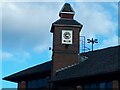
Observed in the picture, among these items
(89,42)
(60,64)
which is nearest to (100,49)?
(89,42)

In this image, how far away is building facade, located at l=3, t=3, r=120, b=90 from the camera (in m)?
31.3

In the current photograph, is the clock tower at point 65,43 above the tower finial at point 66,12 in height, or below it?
below

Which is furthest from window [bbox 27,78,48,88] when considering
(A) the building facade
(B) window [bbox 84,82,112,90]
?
(B) window [bbox 84,82,112,90]

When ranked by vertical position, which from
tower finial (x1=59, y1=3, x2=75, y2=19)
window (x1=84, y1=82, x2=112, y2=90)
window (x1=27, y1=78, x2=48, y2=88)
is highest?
tower finial (x1=59, y1=3, x2=75, y2=19)

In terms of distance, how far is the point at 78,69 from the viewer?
34094mm

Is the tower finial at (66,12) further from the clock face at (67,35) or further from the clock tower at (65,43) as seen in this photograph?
the clock face at (67,35)

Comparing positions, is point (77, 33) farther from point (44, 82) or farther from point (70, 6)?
point (44, 82)

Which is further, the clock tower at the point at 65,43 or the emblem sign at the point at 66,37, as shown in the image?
the emblem sign at the point at 66,37

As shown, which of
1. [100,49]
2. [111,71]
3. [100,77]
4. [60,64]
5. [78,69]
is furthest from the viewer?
[100,49]

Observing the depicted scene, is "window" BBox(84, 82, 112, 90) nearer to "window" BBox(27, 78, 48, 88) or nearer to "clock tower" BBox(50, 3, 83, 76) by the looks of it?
"clock tower" BBox(50, 3, 83, 76)

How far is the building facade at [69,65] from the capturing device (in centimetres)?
3127

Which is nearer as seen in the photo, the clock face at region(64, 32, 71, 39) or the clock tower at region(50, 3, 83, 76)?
the clock tower at region(50, 3, 83, 76)

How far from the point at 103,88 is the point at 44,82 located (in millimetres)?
8440

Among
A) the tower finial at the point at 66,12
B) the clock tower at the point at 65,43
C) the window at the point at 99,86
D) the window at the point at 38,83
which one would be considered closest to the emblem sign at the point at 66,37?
the clock tower at the point at 65,43
